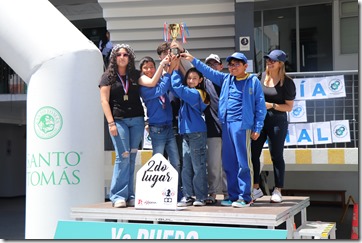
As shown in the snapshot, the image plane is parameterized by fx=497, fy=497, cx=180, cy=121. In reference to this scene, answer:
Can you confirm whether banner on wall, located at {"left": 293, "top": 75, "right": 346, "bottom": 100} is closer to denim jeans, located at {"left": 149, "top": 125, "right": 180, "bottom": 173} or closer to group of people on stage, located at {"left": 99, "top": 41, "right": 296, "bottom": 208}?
group of people on stage, located at {"left": 99, "top": 41, "right": 296, "bottom": 208}

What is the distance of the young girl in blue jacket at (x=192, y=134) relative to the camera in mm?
4742

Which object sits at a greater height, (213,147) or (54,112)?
(54,112)

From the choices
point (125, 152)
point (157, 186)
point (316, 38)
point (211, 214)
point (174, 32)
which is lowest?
point (211, 214)

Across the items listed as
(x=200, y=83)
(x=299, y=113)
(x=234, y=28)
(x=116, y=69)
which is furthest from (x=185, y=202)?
(x=234, y=28)

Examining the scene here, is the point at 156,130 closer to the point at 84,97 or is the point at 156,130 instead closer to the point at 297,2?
the point at 84,97

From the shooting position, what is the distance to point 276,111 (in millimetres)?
4938

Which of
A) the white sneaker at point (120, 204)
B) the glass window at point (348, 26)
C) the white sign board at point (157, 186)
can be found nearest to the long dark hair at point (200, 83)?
the white sign board at point (157, 186)

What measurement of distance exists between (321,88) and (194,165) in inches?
129

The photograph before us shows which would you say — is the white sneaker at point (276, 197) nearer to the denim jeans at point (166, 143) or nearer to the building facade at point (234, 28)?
the denim jeans at point (166, 143)

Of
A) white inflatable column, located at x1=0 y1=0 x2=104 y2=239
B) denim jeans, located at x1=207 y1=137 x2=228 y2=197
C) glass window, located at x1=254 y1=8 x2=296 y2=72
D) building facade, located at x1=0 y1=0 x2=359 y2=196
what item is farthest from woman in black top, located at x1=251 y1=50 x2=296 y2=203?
glass window, located at x1=254 y1=8 x2=296 y2=72

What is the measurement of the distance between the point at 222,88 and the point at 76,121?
173 centimetres

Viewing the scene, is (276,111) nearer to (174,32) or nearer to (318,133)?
(174,32)

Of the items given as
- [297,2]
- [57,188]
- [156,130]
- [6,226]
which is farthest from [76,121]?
[297,2]

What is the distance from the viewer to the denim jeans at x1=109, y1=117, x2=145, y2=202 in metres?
4.87
